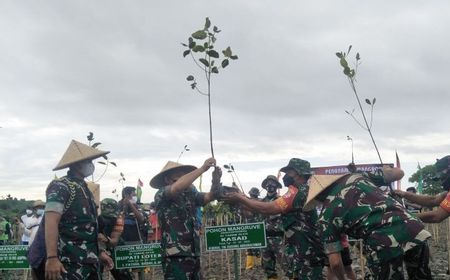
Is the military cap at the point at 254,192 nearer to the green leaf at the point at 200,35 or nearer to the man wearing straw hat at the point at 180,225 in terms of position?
the man wearing straw hat at the point at 180,225

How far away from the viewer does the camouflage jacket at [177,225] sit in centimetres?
543

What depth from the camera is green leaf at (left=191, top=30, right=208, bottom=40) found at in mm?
5164

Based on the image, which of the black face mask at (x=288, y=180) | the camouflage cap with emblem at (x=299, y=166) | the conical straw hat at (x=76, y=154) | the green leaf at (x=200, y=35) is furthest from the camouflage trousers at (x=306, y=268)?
the green leaf at (x=200, y=35)

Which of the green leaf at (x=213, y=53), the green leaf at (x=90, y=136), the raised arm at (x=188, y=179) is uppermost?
the green leaf at (x=213, y=53)

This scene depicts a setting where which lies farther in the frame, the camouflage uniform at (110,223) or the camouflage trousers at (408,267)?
the camouflage uniform at (110,223)

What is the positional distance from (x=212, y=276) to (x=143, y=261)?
260 inches

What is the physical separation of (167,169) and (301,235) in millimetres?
1749

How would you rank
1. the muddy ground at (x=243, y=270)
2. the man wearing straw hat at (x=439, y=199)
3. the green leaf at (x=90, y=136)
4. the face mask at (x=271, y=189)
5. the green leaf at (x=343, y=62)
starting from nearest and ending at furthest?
the man wearing straw hat at (x=439, y=199), the green leaf at (x=343, y=62), the green leaf at (x=90, y=136), the face mask at (x=271, y=189), the muddy ground at (x=243, y=270)

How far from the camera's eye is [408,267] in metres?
5.09

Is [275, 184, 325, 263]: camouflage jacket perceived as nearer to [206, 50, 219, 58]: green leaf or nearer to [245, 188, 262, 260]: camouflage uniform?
[206, 50, 219, 58]: green leaf

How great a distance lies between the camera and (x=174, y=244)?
541 centimetres

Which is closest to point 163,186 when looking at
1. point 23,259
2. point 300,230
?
point 300,230

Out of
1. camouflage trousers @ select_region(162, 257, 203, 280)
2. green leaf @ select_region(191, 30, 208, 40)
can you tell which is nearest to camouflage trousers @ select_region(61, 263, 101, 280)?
camouflage trousers @ select_region(162, 257, 203, 280)

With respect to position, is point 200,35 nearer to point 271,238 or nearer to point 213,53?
point 213,53
